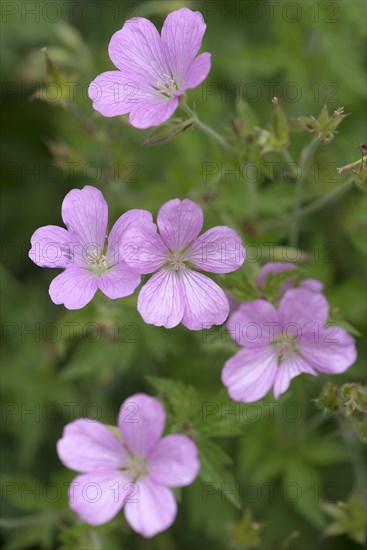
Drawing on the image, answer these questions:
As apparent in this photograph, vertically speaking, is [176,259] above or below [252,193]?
below

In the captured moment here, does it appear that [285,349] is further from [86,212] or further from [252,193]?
[252,193]

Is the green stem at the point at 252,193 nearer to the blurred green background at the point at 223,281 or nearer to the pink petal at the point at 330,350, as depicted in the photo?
the blurred green background at the point at 223,281

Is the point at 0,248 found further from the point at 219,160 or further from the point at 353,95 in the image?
the point at 353,95

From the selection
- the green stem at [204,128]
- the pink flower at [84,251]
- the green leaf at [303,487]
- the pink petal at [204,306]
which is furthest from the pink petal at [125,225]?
the green leaf at [303,487]

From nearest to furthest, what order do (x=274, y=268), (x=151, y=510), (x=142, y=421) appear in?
(x=151, y=510)
(x=142, y=421)
(x=274, y=268)

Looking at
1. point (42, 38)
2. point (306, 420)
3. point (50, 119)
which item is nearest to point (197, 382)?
point (306, 420)

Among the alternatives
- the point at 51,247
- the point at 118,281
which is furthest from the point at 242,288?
the point at 51,247
